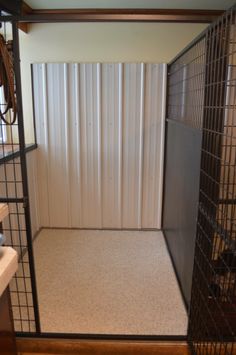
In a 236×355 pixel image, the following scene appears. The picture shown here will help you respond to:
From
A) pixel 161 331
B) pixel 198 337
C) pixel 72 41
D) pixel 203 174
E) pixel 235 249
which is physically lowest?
pixel 161 331

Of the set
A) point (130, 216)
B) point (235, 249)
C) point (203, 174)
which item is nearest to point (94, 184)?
point (130, 216)

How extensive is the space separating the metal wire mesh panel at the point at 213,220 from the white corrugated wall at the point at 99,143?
166 cm

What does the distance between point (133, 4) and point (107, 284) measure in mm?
2507

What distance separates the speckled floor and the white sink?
44.6 inches

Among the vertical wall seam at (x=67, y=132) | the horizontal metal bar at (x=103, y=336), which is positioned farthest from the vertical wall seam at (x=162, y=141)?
the horizontal metal bar at (x=103, y=336)

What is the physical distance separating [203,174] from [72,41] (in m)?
2.27

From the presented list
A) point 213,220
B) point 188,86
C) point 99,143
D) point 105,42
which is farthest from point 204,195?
point 105,42

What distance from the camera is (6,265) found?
1096mm

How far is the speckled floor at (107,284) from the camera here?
83.9 inches

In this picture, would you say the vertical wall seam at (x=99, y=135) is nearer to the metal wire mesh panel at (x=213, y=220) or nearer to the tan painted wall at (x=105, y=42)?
the tan painted wall at (x=105, y=42)

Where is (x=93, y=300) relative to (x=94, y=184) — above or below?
below

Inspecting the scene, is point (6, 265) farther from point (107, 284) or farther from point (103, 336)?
point (107, 284)

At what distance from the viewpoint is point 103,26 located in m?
3.24

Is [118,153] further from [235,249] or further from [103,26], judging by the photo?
[235,249]
